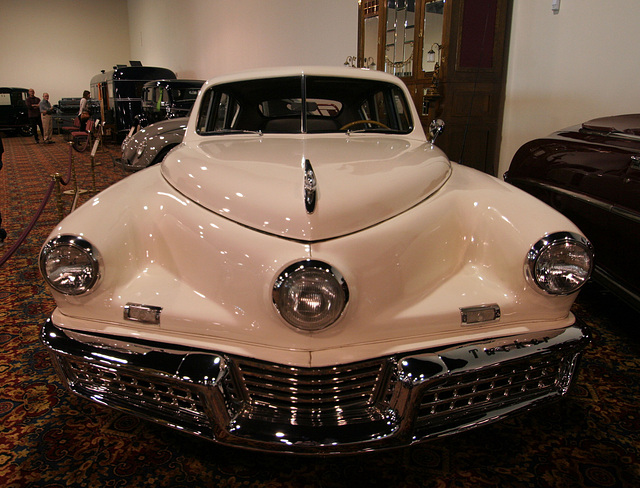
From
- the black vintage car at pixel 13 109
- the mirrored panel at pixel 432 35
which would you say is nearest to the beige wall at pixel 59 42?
the black vintage car at pixel 13 109

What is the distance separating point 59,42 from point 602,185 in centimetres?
2293

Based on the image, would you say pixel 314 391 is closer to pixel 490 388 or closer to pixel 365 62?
pixel 490 388

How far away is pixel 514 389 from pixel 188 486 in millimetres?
1065

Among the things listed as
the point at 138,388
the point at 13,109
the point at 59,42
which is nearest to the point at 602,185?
the point at 138,388

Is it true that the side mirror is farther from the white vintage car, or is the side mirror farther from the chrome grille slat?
the chrome grille slat

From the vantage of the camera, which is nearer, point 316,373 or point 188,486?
point 316,373

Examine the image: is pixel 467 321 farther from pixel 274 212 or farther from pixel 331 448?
pixel 274 212

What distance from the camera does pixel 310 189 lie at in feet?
4.48

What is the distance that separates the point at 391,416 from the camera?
1271mm

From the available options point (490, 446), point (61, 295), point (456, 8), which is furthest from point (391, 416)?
point (456, 8)

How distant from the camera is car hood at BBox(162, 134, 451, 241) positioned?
1.33m

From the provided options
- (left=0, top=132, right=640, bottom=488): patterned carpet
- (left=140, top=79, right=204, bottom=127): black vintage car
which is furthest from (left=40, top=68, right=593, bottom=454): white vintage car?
(left=140, top=79, right=204, bottom=127): black vintage car

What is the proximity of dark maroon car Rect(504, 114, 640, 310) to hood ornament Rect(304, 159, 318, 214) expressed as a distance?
1532 mm

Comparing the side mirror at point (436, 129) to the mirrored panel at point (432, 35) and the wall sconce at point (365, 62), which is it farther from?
the wall sconce at point (365, 62)
